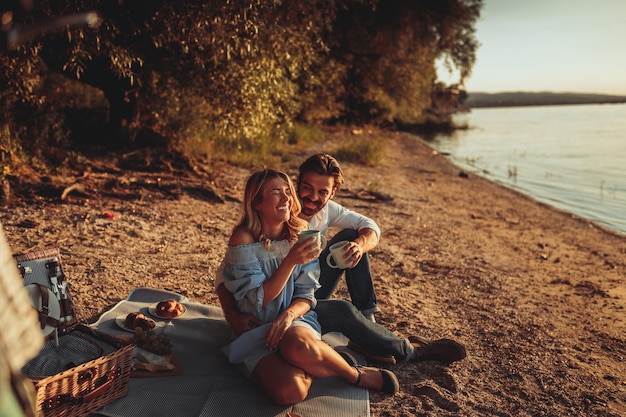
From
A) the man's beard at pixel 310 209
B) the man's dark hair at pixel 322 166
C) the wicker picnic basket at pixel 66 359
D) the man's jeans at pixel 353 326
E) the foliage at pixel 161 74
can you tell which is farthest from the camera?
the foliage at pixel 161 74

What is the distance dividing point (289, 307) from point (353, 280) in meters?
0.92

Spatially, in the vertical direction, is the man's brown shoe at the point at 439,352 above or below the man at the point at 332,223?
below

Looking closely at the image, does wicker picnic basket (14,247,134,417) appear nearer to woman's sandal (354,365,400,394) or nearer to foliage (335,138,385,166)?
woman's sandal (354,365,400,394)

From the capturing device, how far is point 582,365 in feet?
14.4

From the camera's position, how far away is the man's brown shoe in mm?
3984

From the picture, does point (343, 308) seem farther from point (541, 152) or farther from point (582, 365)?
point (541, 152)

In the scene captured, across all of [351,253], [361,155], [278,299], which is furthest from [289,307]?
[361,155]

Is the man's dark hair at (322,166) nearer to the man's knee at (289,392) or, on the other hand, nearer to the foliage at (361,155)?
the man's knee at (289,392)

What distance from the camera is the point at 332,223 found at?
4.26 metres

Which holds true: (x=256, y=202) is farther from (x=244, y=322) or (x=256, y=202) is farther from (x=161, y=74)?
(x=161, y=74)

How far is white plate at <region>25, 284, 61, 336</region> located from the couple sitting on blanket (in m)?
0.99

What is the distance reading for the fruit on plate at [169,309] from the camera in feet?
14.2

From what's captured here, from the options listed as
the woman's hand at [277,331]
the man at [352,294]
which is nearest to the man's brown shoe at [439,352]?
the man at [352,294]

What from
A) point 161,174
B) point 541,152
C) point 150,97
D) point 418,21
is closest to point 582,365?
point 161,174
